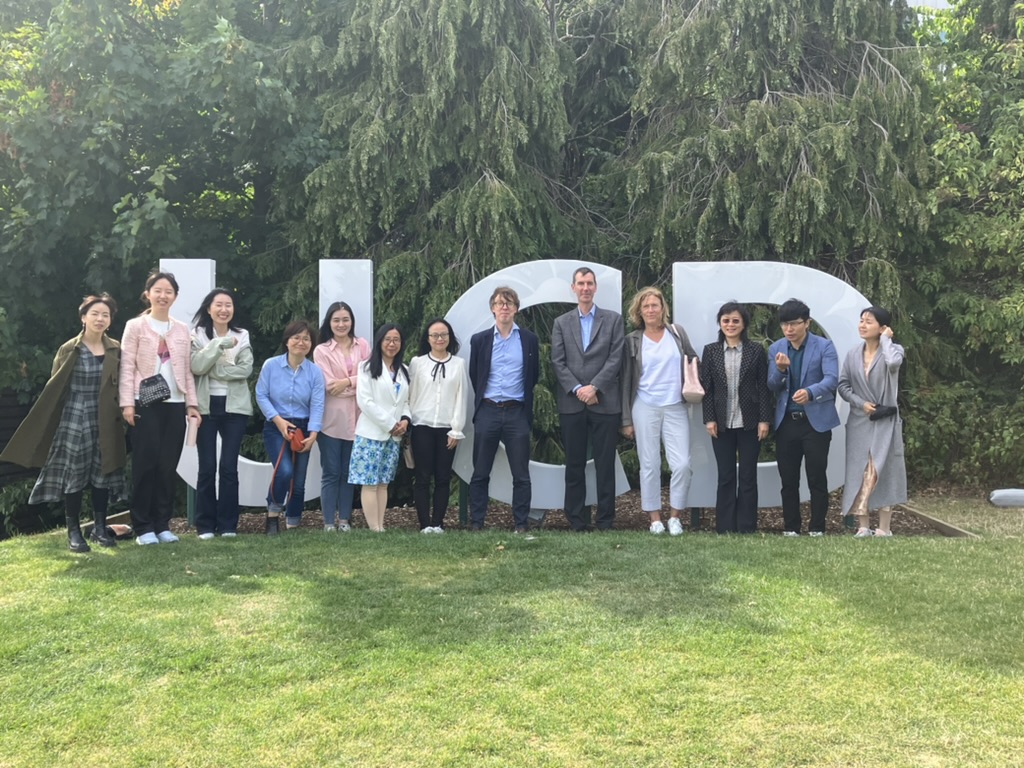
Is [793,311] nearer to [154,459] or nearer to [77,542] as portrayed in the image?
[154,459]

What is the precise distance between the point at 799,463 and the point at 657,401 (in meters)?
1.10

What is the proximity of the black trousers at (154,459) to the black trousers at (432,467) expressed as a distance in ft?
5.33

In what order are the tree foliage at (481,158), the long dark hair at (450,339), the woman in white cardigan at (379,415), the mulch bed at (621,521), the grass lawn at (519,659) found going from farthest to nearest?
the tree foliage at (481,158), the mulch bed at (621,521), the long dark hair at (450,339), the woman in white cardigan at (379,415), the grass lawn at (519,659)

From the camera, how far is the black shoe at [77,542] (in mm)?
5617

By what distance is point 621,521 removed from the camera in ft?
24.5

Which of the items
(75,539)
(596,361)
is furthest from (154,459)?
(596,361)

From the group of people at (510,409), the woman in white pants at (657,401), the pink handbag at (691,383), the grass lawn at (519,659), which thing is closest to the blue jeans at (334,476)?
the group of people at (510,409)

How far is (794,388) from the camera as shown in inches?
243

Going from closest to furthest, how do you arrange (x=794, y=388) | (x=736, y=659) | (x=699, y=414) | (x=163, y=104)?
(x=736, y=659), (x=794, y=388), (x=699, y=414), (x=163, y=104)

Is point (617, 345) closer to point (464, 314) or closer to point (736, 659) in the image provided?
point (464, 314)

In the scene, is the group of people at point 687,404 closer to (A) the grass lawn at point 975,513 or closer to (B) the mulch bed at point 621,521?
(B) the mulch bed at point 621,521

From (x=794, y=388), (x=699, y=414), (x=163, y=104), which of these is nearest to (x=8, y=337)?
(x=163, y=104)

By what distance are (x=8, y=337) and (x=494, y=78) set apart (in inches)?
205

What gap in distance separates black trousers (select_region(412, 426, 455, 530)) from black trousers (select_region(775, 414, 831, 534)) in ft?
7.89
